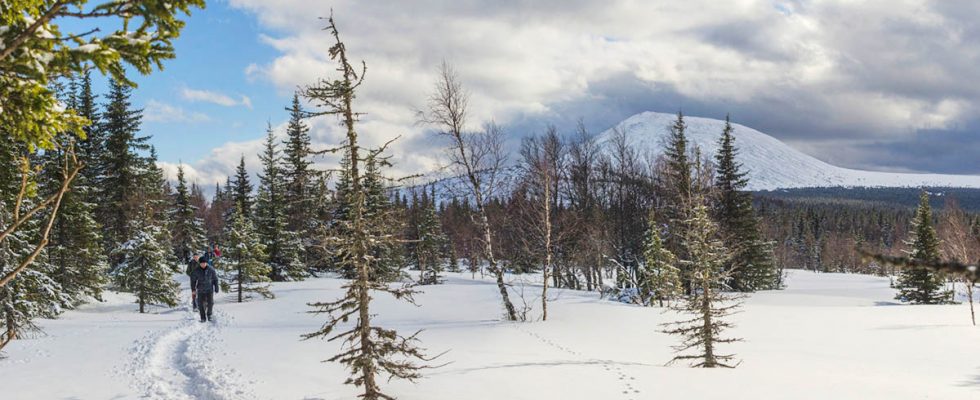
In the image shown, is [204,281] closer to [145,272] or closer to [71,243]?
[145,272]

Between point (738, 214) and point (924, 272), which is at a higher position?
point (738, 214)

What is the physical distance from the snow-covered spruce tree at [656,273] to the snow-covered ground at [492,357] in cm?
363

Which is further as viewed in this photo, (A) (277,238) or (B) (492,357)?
(A) (277,238)

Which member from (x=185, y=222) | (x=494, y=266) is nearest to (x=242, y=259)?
(x=494, y=266)

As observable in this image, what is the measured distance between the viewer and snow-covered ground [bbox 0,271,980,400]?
1002 cm

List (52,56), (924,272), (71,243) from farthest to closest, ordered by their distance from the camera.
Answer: (924,272), (71,243), (52,56)

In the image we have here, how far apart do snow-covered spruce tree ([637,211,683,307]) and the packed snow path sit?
2179 centimetres

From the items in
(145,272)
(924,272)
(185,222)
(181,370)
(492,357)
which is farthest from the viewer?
(185,222)

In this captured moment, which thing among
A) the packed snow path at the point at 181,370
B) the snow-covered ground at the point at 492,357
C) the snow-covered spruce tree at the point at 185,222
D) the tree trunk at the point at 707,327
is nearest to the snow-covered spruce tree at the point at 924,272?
the snow-covered ground at the point at 492,357

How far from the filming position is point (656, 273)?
2995 cm

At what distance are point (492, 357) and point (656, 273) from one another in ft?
61.4

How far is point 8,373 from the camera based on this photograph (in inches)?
400

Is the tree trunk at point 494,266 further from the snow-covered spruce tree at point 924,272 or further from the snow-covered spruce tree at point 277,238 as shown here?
the snow-covered spruce tree at point 924,272

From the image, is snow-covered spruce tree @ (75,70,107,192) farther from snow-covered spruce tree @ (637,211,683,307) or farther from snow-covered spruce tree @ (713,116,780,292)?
snow-covered spruce tree @ (713,116,780,292)
